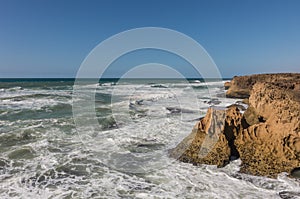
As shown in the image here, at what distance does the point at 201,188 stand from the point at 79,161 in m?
4.28

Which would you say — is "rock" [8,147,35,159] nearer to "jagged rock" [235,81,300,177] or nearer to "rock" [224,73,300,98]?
"jagged rock" [235,81,300,177]

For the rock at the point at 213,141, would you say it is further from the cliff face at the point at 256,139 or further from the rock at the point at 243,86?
the rock at the point at 243,86

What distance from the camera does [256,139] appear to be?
7840 mm

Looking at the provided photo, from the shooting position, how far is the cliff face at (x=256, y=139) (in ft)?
23.5

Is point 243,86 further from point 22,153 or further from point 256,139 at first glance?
point 22,153

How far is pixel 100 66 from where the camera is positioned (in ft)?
32.5

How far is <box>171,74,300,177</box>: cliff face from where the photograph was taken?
716 cm

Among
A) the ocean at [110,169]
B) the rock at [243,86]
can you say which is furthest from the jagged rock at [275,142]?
the rock at [243,86]

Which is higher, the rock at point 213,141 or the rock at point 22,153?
the rock at point 213,141

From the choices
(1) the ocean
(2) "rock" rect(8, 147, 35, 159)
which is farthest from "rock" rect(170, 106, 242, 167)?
(2) "rock" rect(8, 147, 35, 159)

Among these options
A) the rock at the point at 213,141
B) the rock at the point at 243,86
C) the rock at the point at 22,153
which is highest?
the rock at the point at 243,86

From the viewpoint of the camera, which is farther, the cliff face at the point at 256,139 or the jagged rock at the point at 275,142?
the cliff face at the point at 256,139

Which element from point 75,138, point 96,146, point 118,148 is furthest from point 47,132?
point 118,148

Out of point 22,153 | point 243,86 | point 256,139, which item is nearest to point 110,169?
point 22,153
